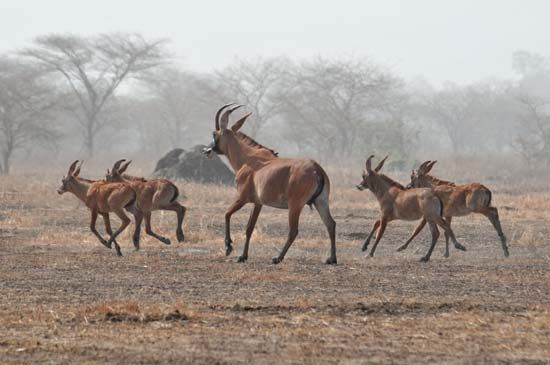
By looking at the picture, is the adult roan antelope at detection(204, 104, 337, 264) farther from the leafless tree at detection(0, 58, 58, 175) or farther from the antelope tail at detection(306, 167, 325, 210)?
the leafless tree at detection(0, 58, 58, 175)

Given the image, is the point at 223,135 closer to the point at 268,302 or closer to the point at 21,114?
the point at 268,302

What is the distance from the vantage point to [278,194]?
13812 millimetres

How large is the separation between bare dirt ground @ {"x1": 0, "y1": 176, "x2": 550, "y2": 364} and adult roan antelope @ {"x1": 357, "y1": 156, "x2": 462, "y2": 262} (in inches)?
14.9

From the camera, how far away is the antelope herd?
1371cm

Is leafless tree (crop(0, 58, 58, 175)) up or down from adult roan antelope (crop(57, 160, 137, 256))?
up

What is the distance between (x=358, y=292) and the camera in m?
10.9

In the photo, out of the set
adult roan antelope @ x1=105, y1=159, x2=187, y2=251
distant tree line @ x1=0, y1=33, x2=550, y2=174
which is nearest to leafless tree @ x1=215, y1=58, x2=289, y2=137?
distant tree line @ x1=0, y1=33, x2=550, y2=174

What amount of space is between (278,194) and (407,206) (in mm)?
2292

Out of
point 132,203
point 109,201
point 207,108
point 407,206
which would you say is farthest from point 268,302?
point 207,108

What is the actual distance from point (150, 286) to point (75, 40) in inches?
1967

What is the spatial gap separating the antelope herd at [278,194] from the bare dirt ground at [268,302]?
40 centimetres

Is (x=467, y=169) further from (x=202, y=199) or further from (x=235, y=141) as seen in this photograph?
(x=235, y=141)

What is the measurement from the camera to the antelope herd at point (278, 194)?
540 inches

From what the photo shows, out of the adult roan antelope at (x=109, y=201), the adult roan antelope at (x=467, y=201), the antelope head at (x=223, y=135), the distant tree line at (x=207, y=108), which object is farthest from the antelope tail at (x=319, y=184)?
the distant tree line at (x=207, y=108)
